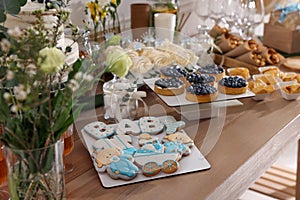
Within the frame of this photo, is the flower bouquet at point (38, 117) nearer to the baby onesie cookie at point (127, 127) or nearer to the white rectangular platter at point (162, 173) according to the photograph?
the white rectangular platter at point (162, 173)

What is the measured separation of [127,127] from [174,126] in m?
0.12

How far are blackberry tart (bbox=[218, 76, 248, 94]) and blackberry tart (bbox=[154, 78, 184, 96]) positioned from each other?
0.12m

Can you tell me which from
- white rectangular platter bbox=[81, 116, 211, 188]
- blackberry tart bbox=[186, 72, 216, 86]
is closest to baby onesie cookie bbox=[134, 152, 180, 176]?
white rectangular platter bbox=[81, 116, 211, 188]

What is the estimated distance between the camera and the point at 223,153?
1.21 meters

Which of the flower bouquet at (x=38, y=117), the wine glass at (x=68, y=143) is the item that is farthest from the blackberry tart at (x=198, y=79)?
the flower bouquet at (x=38, y=117)

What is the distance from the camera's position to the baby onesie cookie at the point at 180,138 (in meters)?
1.22

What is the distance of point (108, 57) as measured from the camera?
94 cm

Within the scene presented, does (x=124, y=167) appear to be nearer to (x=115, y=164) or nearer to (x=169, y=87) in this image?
(x=115, y=164)

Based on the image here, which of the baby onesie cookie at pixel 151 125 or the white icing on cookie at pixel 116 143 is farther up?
the baby onesie cookie at pixel 151 125

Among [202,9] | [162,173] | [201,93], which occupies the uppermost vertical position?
[202,9]

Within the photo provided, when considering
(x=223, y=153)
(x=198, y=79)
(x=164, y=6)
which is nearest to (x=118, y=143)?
(x=223, y=153)

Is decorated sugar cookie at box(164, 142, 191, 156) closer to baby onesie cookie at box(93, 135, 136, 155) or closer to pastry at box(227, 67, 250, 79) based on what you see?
baby onesie cookie at box(93, 135, 136, 155)

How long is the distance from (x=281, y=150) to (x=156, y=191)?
1.46 ft

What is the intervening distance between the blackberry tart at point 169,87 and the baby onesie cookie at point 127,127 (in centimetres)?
14
